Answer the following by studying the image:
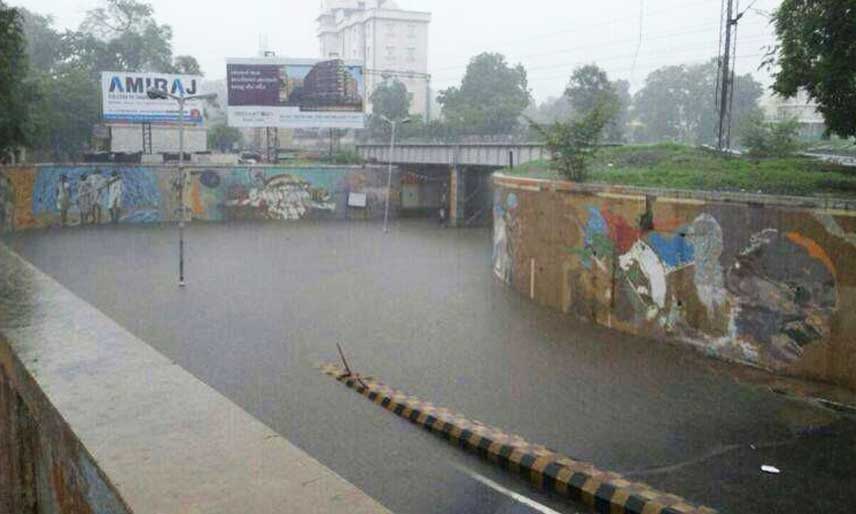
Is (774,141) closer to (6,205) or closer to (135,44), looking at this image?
(6,205)

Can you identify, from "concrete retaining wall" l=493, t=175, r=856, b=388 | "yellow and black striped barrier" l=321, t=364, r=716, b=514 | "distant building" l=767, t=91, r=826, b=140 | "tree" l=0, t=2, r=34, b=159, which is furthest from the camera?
"distant building" l=767, t=91, r=826, b=140

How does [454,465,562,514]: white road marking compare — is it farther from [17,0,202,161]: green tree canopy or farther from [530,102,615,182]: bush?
[17,0,202,161]: green tree canopy

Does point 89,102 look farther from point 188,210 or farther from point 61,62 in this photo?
point 61,62

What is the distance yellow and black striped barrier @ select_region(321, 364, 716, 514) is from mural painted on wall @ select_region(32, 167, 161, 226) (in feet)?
107

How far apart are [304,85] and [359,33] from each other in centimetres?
7204

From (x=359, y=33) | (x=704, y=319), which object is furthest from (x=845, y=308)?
(x=359, y=33)

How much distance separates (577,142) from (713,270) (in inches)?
310

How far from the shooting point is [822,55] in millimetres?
15289

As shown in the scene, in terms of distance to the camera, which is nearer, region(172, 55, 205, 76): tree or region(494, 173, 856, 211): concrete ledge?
region(494, 173, 856, 211): concrete ledge

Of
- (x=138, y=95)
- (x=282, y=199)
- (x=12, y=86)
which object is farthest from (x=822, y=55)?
(x=138, y=95)

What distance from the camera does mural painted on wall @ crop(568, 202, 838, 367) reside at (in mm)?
14930

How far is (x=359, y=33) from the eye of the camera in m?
116

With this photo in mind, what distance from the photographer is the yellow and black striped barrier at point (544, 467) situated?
372 inches

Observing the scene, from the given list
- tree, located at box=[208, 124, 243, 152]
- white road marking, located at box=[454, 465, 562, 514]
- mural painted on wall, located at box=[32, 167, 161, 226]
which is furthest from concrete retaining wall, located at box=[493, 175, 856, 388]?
tree, located at box=[208, 124, 243, 152]
